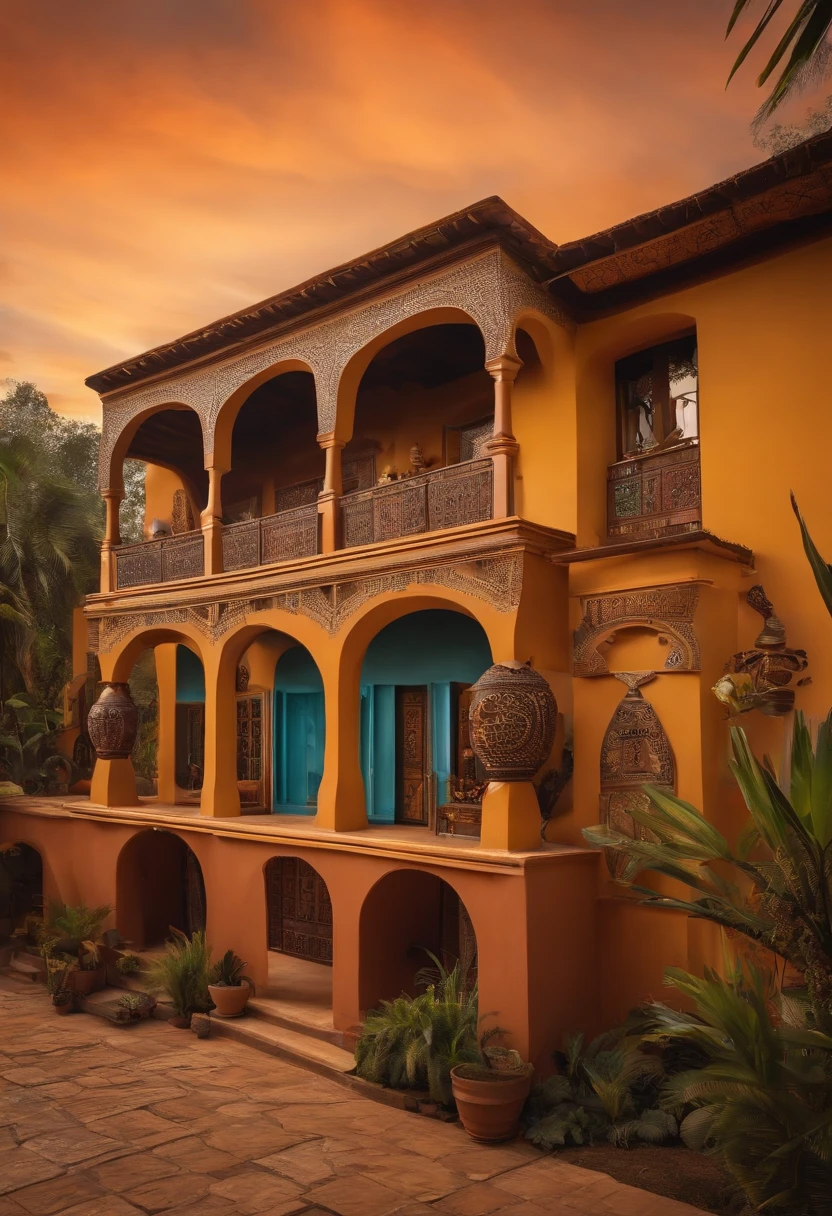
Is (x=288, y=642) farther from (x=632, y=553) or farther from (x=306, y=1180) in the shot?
(x=306, y=1180)

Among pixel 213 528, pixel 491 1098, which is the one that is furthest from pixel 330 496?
pixel 491 1098

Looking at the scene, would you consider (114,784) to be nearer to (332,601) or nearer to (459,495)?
(332,601)

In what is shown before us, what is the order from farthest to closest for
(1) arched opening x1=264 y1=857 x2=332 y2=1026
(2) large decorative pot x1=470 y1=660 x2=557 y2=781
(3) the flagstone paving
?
1. (1) arched opening x1=264 y1=857 x2=332 y2=1026
2. (2) large decorative pot x1=470 y1=660 x2=557 y2=781
3. (3) the flagstone paving

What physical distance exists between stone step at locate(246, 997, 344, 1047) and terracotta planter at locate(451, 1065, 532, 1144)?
269cm

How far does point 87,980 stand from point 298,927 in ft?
10.4

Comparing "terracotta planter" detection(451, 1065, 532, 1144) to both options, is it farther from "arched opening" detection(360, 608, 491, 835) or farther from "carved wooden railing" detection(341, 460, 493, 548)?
"carved wooden railing" detection(341, 460, 493, 548)

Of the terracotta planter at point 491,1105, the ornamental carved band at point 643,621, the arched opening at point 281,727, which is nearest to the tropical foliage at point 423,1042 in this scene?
the terracotta planter at point 491,1105

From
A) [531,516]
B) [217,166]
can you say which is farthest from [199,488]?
[531,516]

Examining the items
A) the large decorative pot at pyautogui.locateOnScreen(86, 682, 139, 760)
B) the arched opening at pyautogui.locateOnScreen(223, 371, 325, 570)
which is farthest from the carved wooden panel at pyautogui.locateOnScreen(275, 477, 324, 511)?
the large decorative pot at pyautogui.locateOnScreen(86, 682, 139, 760)

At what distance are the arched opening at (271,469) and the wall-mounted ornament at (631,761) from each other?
5307 mm

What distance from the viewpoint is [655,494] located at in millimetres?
11070

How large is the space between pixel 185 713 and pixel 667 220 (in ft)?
39.3

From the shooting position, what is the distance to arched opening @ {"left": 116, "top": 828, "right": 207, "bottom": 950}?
49.2 feet

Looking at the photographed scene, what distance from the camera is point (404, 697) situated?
46.8ft
